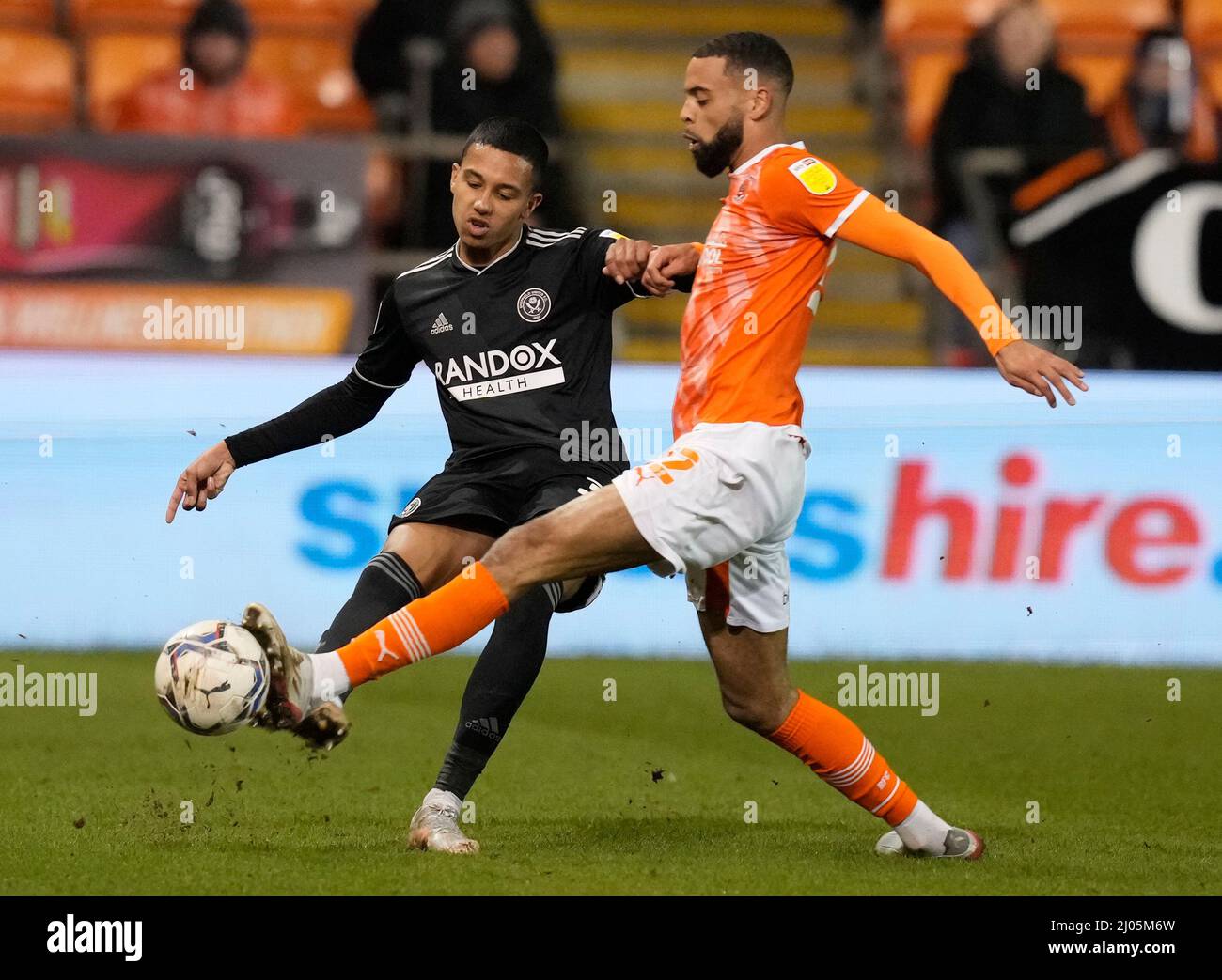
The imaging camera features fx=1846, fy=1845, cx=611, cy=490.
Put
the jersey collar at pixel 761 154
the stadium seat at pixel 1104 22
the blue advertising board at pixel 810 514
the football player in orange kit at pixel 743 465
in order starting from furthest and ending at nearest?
1. the stadium seat at pixel 1104 22
2. the blue advertising board at pixel 810 514
3. the jersey collar at pixel 761 154
4. the football player in orange kit at pixel 743 465

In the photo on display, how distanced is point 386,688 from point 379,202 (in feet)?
11.0

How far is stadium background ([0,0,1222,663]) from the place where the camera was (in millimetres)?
8602

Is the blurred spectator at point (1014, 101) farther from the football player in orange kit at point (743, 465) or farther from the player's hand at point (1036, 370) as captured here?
the player's hand at point (1036, 370)

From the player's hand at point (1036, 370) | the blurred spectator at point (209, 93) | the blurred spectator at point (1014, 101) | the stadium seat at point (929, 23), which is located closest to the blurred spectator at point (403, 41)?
the blurred spectator at point (209, 93)

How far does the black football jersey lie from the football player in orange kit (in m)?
0.40

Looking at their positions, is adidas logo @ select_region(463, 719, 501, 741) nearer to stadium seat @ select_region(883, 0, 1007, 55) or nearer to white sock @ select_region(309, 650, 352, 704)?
white sock @ select_region(309, 650, 352, 704)

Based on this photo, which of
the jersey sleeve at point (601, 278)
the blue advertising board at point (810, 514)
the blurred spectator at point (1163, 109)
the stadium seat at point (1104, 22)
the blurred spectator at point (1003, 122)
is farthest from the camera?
the stadium seat at point (1104, 22)

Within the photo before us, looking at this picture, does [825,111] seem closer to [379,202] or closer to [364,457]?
[379,202]

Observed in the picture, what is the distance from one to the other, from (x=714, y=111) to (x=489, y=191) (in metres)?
Answer: 0.69

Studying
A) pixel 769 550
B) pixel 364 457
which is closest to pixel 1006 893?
pixel 769 550

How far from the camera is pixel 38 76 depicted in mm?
11195

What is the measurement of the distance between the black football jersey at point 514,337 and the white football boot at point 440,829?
0.93m

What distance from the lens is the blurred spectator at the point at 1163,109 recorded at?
35.9 ft

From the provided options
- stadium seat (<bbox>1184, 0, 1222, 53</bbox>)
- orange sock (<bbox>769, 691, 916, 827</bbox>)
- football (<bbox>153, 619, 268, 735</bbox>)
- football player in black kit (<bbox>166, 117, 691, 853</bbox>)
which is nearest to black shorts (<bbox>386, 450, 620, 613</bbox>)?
football player in black kit (<bbox>166, 117, 691, 853</bbox>)
